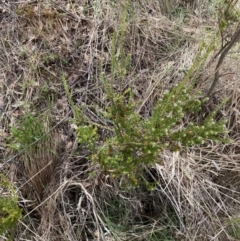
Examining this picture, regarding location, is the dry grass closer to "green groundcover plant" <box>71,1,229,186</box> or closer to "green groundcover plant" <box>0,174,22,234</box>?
"green groundcover plant" <box>0,174,22,234</box>

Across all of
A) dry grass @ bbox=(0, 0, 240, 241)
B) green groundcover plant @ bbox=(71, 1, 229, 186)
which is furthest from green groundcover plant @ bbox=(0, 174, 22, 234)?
green groundcover plant @ bbox=(71, 1, 229, 186)

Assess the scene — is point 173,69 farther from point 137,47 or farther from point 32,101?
point 32,101

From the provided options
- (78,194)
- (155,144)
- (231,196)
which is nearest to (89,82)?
(78,194)

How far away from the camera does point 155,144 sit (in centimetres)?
187

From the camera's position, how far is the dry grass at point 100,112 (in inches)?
88.0

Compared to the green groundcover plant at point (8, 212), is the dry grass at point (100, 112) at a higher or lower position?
higher

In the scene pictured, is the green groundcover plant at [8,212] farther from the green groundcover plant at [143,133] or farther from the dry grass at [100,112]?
the green groundcover plant at [143,133]

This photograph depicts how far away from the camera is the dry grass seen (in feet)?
7.33

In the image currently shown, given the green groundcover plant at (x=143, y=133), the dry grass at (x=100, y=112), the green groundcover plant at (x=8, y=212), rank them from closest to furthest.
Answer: the green groundcover plant at (x=143, y=133) < the green groundcover plant at (x=8, y=212) < the dry grass at (x=100, y=112)

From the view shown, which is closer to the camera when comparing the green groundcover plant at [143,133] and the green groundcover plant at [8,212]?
the green groundcover plant at [143,133]

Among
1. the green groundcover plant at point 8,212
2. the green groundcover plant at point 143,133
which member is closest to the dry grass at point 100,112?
the green groundcover plant at point 8,212

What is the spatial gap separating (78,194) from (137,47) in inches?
42.0

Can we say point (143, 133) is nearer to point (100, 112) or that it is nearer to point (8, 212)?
point (100, 112)

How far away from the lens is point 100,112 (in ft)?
8.25
